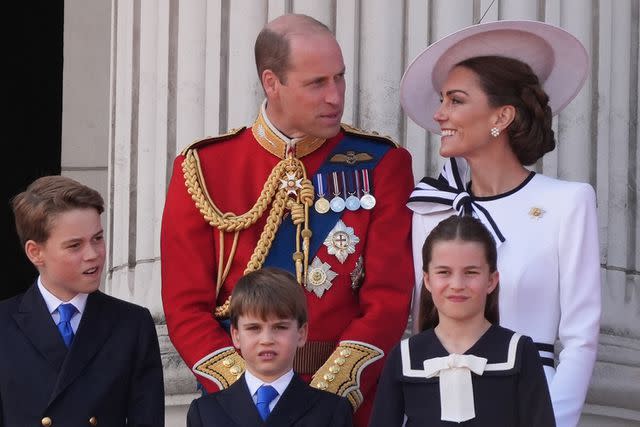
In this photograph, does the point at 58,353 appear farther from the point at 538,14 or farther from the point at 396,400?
the point at 538,14

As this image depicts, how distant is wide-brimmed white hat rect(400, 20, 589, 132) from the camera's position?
522 cm

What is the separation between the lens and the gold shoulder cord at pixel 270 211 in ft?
17.2

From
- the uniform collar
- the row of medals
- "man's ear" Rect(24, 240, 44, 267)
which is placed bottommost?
"man's ear" Rect(24, 240, 44, 267)

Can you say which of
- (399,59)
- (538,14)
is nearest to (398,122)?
(399,59)

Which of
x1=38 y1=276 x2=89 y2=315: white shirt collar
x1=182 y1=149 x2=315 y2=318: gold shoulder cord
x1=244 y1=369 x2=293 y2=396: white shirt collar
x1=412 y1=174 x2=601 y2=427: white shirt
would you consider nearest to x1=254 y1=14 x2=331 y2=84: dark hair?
x1=182 y1=149 x2=315 y2=318: gold shoulder cord

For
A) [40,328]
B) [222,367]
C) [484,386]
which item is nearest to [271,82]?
[222,367]

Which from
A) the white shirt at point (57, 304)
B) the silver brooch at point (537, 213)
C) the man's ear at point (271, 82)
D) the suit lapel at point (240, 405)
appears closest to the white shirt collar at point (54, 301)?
the white shirt at point (57, 304)

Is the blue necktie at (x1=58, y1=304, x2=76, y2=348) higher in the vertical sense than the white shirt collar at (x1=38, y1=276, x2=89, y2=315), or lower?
lower

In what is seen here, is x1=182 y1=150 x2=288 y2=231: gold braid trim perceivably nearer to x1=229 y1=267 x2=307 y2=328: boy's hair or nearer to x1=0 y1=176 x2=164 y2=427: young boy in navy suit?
x1=0 y1=176 x2=164 y2=427: young boy in navy suit

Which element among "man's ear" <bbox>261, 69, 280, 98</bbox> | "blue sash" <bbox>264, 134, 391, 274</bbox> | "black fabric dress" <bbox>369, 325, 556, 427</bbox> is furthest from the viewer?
"man's ear" <bbox>261, 69, 280, 98</bbox>

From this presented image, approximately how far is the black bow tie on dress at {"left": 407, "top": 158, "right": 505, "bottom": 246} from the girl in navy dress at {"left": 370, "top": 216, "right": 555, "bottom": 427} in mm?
313

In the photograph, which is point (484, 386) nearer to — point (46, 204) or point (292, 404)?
point (292, 404)

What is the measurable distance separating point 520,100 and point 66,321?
1.46 meters

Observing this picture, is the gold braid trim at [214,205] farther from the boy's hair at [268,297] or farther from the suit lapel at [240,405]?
the suit lapel at [240,405]
